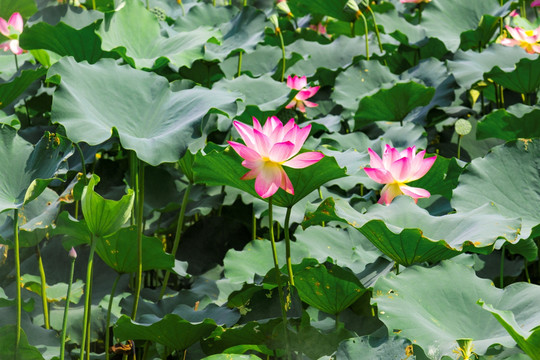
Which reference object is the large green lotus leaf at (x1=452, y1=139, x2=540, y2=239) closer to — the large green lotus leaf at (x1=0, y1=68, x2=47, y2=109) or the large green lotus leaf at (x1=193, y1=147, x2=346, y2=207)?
the large green lotus leaf at (x1=193, y1=147, x2=346, y2=207)

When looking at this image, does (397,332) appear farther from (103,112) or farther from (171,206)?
(171,206)

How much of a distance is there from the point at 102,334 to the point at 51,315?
0.42ft

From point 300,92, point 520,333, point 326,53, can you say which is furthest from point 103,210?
point 326,53

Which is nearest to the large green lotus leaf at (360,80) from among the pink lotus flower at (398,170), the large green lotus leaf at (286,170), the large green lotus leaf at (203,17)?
the large green lotus leaf at (203,17)

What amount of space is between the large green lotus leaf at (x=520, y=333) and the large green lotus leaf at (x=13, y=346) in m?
0.77

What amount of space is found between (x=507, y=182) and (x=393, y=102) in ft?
1.77

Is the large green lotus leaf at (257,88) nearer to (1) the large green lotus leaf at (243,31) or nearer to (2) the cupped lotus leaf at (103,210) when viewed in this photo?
(1) the large green lotus leaf at (243,31)

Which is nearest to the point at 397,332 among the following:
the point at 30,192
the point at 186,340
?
the point at 186,340

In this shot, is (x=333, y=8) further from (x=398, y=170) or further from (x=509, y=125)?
(x=398, y=170)

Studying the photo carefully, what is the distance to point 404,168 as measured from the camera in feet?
4.22

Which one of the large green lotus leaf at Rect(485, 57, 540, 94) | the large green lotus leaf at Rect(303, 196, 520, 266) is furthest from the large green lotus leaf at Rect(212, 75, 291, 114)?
the large green lotus leaf at Rect(303, 196, 520, 266)

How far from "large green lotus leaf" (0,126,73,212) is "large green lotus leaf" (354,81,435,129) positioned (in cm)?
85

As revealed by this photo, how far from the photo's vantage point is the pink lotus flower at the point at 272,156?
1.08 meters

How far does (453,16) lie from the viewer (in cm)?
242
